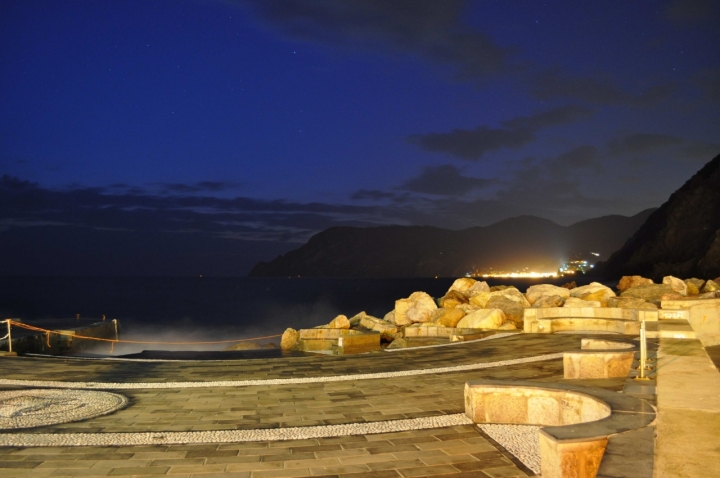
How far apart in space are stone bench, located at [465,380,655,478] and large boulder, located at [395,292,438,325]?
16870 mm

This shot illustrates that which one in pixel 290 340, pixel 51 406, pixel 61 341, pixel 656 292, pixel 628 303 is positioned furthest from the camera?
pixel 290 340

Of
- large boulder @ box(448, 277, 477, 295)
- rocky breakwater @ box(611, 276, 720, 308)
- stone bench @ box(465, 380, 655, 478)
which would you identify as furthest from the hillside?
stone bench @ box(465, 380, 655, 478)

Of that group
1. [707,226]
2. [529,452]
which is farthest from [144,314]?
[707,226]

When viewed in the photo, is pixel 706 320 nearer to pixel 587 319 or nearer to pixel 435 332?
pixel 587 319

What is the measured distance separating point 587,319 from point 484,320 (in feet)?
12.1

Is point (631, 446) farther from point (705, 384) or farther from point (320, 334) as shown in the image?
point (320, 334)

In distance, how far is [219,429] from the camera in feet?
21.0

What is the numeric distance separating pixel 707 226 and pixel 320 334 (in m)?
92.6

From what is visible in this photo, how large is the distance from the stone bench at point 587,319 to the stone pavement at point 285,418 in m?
2.90

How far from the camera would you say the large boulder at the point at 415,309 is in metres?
23.5

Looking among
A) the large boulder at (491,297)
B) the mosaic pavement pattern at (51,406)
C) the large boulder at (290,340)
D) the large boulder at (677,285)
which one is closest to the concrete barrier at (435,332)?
the large boulder at (491,297)

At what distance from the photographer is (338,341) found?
64.3ft

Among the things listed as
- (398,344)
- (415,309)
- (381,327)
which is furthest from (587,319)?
(415,309)

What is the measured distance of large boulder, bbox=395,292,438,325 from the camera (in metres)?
23.5
